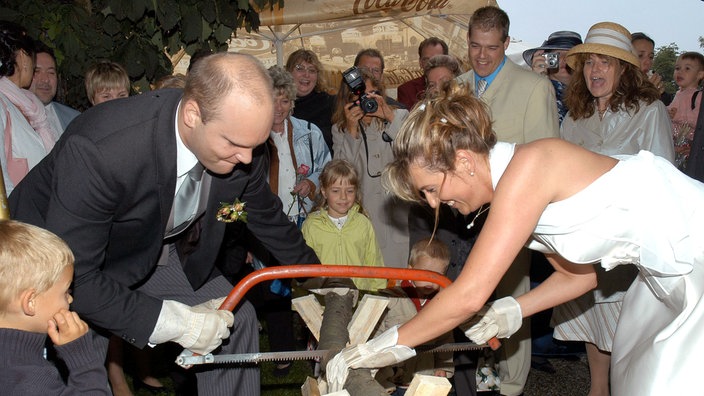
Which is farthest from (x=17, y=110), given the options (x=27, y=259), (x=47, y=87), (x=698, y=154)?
(x=698, y=154)

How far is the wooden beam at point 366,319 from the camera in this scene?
4043 mm

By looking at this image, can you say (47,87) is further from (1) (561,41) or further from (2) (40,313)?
(1) (561,41)

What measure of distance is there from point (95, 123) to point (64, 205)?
412 millimetres

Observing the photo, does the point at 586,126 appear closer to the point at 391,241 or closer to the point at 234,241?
the point at 391,241

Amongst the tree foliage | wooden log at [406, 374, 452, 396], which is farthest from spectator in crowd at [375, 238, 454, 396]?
the tree foliage

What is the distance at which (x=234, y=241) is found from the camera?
5.17 metres

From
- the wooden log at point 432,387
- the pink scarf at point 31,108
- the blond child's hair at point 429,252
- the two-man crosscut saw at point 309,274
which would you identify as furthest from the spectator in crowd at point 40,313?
the pink scarf at point 31,108

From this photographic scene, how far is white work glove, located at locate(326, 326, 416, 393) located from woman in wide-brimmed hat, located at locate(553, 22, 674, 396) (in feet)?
8.13

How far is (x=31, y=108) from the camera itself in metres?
5.54

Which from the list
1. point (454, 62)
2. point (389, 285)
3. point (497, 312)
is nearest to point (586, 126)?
point (454, 62)

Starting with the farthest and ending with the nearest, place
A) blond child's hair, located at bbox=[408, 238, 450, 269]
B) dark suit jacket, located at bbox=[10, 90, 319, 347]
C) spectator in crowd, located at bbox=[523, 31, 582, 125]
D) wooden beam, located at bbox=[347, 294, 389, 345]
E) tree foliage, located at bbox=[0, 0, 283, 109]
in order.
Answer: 1. spectator in crowd, located at bbox=[523, 31, 582, 125]
2. tree foliage, located at bbox=[0, 0, 283, 109]
3. blond child's hair, located at bbox=[408, 238, 450, 269]
4. wooden beam, located at bbox=[347, 294, 389, 345]
5. dark suit jacket, located at bbox=[10, 90, 319, 347]

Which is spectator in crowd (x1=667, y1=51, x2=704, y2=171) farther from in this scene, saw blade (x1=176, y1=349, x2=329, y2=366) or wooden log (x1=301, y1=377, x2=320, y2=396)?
wooden log (x1=301, y1=377, x2=320, y2=396)

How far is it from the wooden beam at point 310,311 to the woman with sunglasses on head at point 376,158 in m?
1.88

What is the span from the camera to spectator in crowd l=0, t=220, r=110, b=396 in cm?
289
